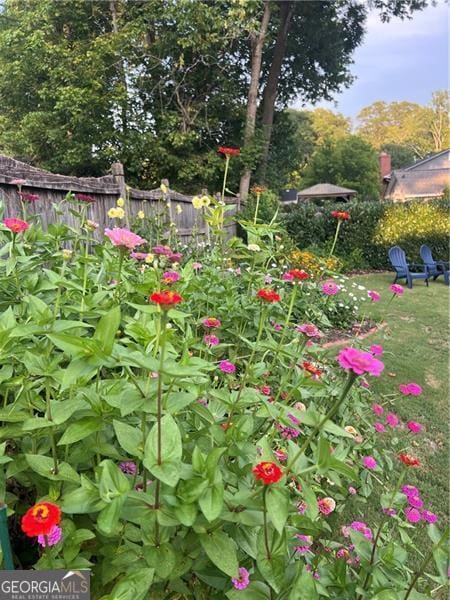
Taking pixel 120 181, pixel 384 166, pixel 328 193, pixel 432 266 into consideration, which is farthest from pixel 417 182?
pixel 120 181

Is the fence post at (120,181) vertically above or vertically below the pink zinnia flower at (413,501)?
above

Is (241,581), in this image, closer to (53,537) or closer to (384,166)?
(53,537)

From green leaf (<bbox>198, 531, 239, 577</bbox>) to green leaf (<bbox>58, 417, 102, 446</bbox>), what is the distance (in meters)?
0.26

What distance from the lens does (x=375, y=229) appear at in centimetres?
1201

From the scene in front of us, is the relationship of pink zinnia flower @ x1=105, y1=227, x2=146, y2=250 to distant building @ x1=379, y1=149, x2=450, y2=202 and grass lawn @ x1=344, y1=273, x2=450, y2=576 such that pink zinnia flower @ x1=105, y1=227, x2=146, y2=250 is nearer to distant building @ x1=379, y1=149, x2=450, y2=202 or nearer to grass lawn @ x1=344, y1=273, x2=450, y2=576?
grass lawn @ x1=344, y1=273, x2=450, y2=576

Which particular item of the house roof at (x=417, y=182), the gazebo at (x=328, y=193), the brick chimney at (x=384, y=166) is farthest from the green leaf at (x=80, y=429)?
the brick chimney at (x=384, y=166)

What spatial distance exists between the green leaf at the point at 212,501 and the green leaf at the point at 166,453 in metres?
0.06

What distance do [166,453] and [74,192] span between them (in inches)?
139

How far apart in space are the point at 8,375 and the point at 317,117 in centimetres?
5436

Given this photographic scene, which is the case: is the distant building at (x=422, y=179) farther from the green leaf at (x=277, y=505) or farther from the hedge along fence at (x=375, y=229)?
the green leaf at (x=277, y=505)

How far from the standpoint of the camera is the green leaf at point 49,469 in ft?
2.60

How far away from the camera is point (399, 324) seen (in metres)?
6.21

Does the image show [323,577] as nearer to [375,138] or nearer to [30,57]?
[30,57]

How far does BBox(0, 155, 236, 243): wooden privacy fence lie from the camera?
9.95ft
